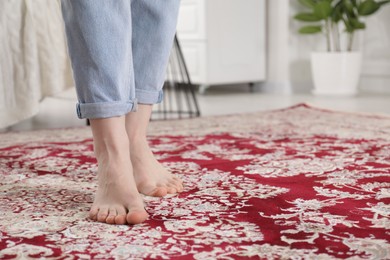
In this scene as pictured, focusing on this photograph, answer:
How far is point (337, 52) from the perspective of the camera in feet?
12.6

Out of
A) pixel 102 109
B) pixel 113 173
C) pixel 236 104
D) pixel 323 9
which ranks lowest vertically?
pixel 236 104

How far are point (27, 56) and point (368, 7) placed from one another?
2.14 metres

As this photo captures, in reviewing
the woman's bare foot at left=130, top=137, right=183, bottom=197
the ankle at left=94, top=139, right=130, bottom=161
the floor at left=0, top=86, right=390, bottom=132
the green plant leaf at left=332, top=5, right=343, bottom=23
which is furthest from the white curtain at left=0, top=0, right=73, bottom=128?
the green plant leaf at left=332, top=5, right=343, bottom=23

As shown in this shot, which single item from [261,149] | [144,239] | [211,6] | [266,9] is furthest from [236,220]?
[266,9]

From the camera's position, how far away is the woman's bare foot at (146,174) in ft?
4.18

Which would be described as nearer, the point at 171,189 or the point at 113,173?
the point at 113,173

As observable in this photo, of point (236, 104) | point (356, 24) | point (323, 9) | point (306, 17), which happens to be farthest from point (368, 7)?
point (236, 104)

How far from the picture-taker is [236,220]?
1.07m

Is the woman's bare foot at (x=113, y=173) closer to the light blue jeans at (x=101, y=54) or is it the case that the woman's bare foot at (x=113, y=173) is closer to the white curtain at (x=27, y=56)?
the light blue jeans at (x=101, y=54)

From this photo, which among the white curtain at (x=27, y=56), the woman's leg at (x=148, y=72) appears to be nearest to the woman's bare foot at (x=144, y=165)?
the woman's leg at (x=148, y=72)

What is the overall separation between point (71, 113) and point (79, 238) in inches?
83.5

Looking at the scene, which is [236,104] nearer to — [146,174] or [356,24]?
[356,24]

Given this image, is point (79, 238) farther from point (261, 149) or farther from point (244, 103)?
point (244, 103)

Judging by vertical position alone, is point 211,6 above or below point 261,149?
above
